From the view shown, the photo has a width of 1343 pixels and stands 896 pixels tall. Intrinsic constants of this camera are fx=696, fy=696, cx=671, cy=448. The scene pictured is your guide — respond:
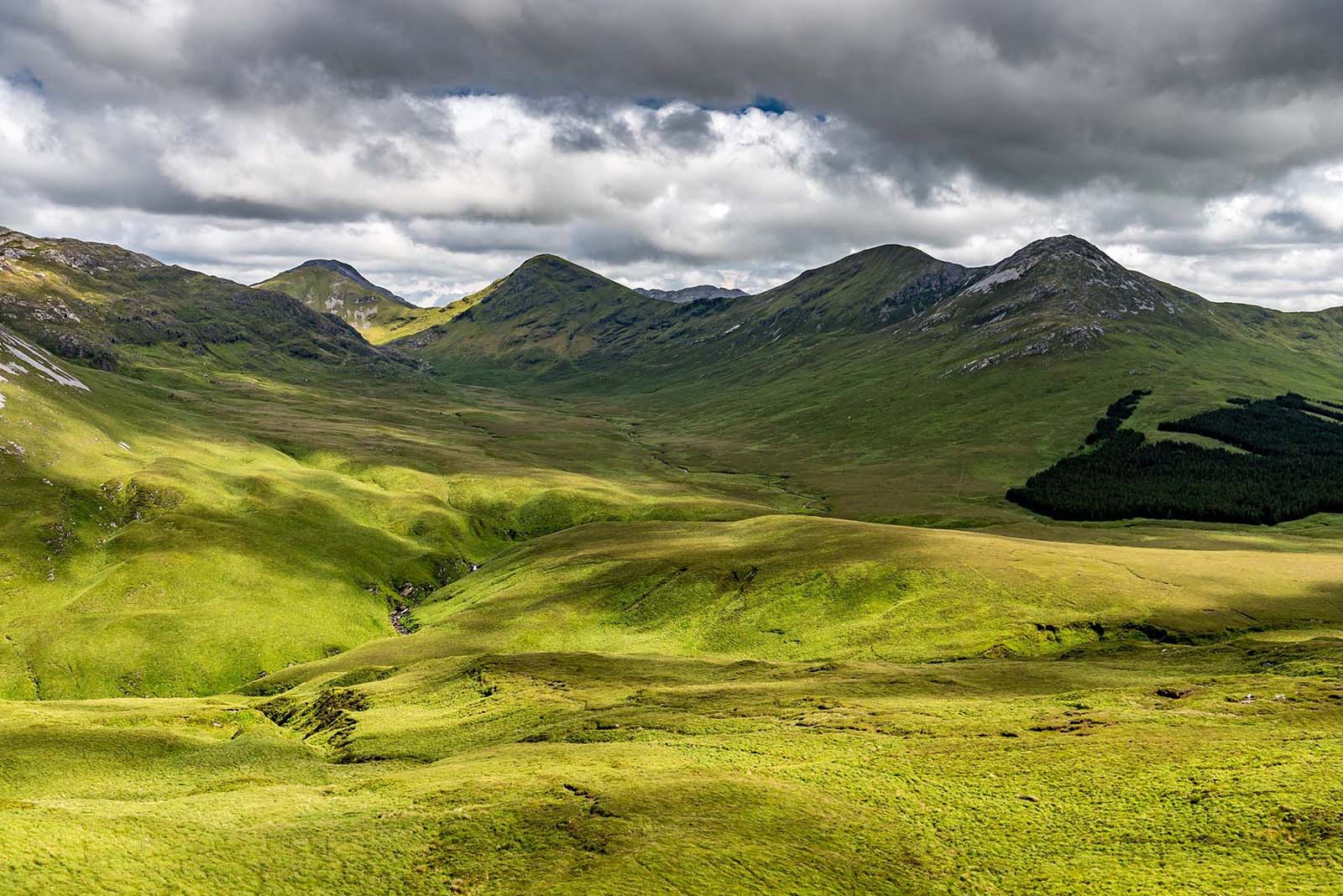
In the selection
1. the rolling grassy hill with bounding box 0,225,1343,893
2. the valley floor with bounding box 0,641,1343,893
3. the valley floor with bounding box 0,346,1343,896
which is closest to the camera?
the valley floor with bounding box 0,641,1343,893

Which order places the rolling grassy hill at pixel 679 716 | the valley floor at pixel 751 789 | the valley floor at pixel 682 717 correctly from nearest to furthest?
the valley floor at pixel 751 789, the valley floor at pixel 682 717, the rolling grassy hill at pixel 679 716

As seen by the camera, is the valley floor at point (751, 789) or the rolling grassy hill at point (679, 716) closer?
the valley floor at point (751, 789)

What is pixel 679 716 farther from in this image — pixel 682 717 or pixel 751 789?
pixel 751 789

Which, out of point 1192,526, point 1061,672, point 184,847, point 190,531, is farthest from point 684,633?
point 1192,526

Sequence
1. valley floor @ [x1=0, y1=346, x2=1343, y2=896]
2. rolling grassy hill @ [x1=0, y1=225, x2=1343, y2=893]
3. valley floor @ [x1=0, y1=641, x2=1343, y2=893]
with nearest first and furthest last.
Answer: valley floor @ [x1=0, y1=641, x2=1343, y2=893]
valley floor @ [x1=0, y1=346, x2=1343, y2=896]
rolling grassy hill @ [x1=0, y1=225, x2=1343, y2=893]

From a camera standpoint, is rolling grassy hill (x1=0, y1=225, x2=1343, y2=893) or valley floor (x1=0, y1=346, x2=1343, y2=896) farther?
rolling grassy hill (x1=0, y1=225, x2=1343, y2=893)

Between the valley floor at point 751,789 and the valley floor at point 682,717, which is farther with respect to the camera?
the valley floor at point 682,717

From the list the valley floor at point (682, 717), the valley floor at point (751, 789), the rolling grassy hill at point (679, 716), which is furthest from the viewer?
the rolling grassy hill at point (679, 716)

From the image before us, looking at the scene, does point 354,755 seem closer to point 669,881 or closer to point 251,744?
point 251,744

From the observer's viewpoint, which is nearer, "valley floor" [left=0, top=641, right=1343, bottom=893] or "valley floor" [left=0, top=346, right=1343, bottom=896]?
"valley floor" [left=0, top=641, right=1343, bottom=893]

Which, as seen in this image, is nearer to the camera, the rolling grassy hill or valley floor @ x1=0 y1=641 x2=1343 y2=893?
valley floor @ x1=0 y1=641 x2=1343 y2=893

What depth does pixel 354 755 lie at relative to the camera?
→ 199 feet

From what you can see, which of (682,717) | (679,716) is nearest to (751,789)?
(682,717)

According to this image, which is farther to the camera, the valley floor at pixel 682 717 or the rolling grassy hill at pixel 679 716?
the rolling grassy hill at pixel 679 716
